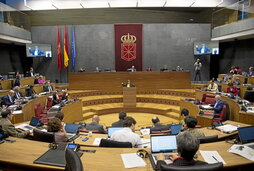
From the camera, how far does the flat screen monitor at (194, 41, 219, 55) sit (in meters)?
11.9

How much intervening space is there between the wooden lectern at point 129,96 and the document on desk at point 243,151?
593 cm

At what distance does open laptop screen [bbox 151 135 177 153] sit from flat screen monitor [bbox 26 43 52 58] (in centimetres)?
1115

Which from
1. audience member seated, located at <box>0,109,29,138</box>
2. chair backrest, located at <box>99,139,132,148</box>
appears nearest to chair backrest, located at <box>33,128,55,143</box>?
audience member seated, located at <box>0,109,29,138</box>

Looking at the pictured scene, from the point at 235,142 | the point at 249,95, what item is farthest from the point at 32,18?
the point at 235,142

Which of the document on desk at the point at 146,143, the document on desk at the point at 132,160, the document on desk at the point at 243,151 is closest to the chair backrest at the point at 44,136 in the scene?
the document on desk at the point at 132,160

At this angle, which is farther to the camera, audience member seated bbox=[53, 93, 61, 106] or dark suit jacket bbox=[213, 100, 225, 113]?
audience member seated bbox=[53, 93, 61, 106]

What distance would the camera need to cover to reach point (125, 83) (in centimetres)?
1036

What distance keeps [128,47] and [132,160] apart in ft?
35.4

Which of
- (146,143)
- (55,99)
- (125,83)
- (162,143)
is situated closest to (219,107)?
(146,143)

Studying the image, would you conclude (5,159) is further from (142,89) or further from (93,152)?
(142,89)

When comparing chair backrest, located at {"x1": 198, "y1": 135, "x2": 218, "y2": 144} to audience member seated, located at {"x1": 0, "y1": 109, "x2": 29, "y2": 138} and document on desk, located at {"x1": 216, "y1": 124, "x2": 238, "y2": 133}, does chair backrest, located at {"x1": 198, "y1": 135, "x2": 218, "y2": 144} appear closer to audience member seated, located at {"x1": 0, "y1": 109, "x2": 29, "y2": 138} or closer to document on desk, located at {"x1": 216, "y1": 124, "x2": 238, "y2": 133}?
document on desk, located at {"x1": 216, "y1": 124, "x2": 238, "y2": 133}

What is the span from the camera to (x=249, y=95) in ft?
21.8

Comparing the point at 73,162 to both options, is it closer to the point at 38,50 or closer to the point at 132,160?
the point at 132,160

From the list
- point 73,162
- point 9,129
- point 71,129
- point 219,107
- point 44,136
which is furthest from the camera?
point 219,107
